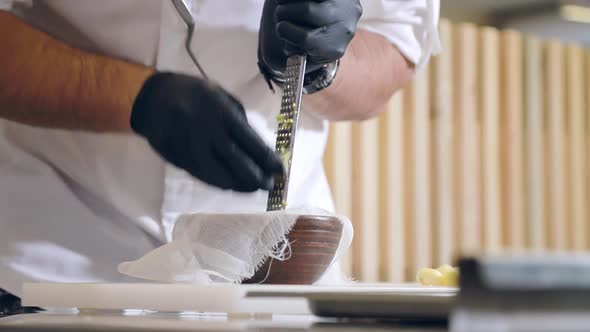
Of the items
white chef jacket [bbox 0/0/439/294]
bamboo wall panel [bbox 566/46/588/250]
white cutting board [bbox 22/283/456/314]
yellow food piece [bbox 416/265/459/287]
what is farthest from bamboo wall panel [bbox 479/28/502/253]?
white cutting board [bbox 22/283/456/314]

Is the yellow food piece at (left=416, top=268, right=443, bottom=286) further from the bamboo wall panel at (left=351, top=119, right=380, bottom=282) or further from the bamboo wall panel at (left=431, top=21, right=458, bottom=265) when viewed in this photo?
the bamboo wall panel at (left=431, top=21, right=458, bottom=265)

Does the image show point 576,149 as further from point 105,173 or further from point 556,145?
point 105,173

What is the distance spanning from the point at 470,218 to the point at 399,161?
0.41 metres

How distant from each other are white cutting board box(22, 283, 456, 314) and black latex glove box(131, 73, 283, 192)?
0.20 m

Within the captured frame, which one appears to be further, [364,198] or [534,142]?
[534,142]

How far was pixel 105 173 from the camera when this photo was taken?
0.99 meters

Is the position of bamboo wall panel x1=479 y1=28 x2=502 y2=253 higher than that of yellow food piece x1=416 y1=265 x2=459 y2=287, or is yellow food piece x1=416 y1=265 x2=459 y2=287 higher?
bamboo wall panel x1=479 y1=28 x2=502 y2=253

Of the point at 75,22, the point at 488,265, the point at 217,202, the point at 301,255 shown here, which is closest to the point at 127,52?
the point at 75,22

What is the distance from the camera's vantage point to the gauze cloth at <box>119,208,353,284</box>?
2.27ft

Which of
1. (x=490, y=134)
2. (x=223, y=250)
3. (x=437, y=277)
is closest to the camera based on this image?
(x=223, y=250)

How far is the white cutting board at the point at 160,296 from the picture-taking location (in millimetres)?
546

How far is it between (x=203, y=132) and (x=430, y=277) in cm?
25

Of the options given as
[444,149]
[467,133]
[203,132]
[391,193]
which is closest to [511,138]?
[467,133]

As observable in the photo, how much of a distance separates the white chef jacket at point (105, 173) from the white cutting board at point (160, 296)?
1.08ft
